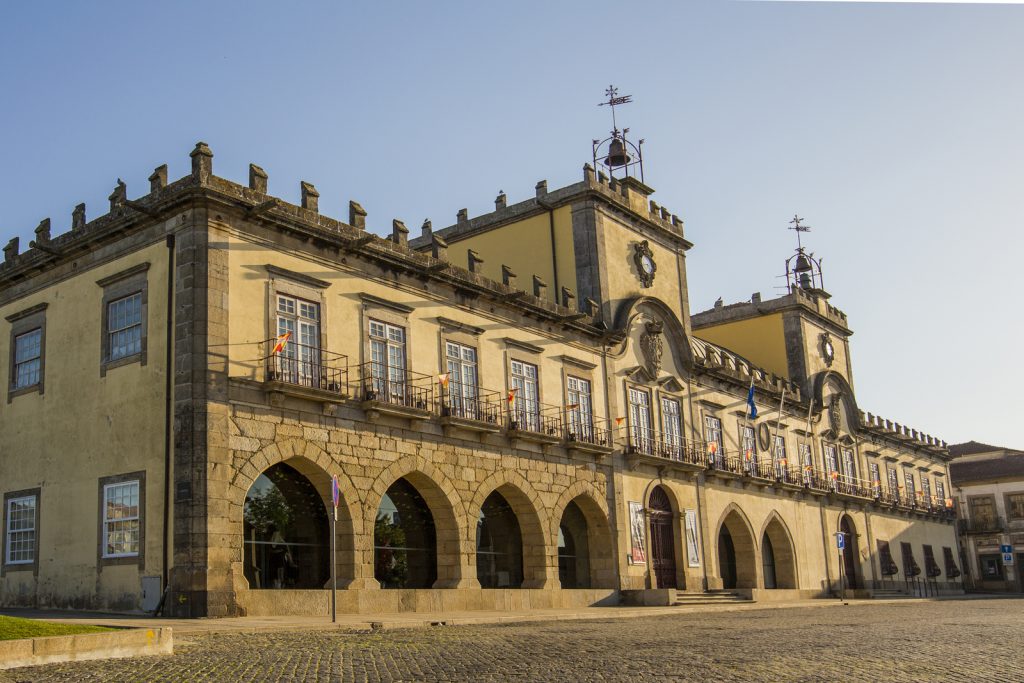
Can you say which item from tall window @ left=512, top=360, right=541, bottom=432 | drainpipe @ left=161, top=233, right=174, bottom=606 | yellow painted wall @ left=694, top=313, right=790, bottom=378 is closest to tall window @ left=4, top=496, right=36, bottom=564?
drainpipe @ left=161, top=233, right=174, bottom=606

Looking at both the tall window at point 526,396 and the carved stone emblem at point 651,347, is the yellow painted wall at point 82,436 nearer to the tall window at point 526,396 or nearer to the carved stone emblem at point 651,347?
the tall window at point 526,396

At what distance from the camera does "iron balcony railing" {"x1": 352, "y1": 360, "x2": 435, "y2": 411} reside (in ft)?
78.6

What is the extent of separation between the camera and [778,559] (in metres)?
42.6

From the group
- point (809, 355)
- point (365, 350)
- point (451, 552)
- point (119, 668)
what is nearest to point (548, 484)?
point (451, 552)

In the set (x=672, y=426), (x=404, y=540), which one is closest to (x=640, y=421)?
(x=672, y=426)

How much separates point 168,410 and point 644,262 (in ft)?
60.4

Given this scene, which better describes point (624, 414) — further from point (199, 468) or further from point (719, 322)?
point (719, 322)

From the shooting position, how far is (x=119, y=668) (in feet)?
35.8

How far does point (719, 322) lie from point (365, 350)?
96.7 feet

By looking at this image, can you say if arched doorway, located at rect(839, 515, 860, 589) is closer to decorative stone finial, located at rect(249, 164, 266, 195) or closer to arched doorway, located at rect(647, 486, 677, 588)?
arched doorway, located at rect(647, 486, 677, 588)

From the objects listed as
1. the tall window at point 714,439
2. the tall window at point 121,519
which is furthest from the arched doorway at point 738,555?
the tall window at point 121,519

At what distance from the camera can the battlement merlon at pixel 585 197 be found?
109 feet

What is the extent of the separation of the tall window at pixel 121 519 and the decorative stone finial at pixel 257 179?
20.7ft

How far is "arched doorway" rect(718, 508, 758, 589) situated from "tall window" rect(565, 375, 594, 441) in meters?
9.62
